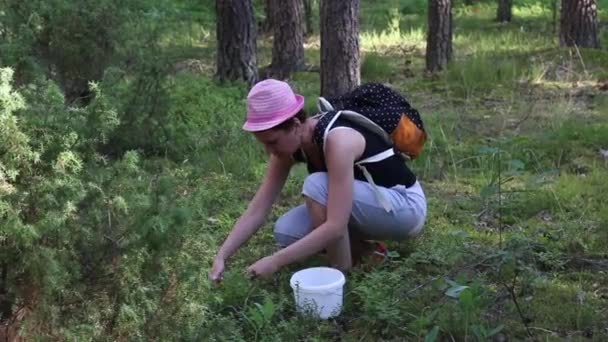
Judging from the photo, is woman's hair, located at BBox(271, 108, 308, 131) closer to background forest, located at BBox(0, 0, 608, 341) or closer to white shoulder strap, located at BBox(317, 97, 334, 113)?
white shoulder strap, located at BBox(317, 97, 334, 113)

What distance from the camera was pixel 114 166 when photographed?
258 cm

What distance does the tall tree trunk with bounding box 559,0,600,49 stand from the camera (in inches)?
373

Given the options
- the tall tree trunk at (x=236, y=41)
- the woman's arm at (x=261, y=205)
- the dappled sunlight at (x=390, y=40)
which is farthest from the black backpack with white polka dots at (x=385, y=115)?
the dappled sunlight at (x=390, y=40)

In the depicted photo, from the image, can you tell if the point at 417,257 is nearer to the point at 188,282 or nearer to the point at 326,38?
the point at 188,282

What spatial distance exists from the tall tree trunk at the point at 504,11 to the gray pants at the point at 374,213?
975 cm

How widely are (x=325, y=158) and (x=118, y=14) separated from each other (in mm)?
3159

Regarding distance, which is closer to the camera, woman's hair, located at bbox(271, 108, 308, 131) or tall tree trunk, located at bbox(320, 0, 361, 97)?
woman's hair, located at bbox(271, 108, 308, 131)

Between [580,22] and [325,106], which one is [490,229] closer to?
[325,106]

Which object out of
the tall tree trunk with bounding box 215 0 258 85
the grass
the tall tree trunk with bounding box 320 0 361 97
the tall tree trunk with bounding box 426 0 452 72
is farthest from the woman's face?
the tall tree trunk with bounding box 426 0 452 72

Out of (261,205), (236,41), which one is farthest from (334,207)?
(236,41)

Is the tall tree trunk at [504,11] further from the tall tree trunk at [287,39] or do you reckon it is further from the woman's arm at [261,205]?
the woman's arm at [261,205]

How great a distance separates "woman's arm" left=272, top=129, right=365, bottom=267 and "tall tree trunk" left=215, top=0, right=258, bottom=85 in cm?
504

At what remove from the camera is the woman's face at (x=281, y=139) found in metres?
3.39

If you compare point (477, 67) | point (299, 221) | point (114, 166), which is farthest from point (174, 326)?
point (477, 67)
